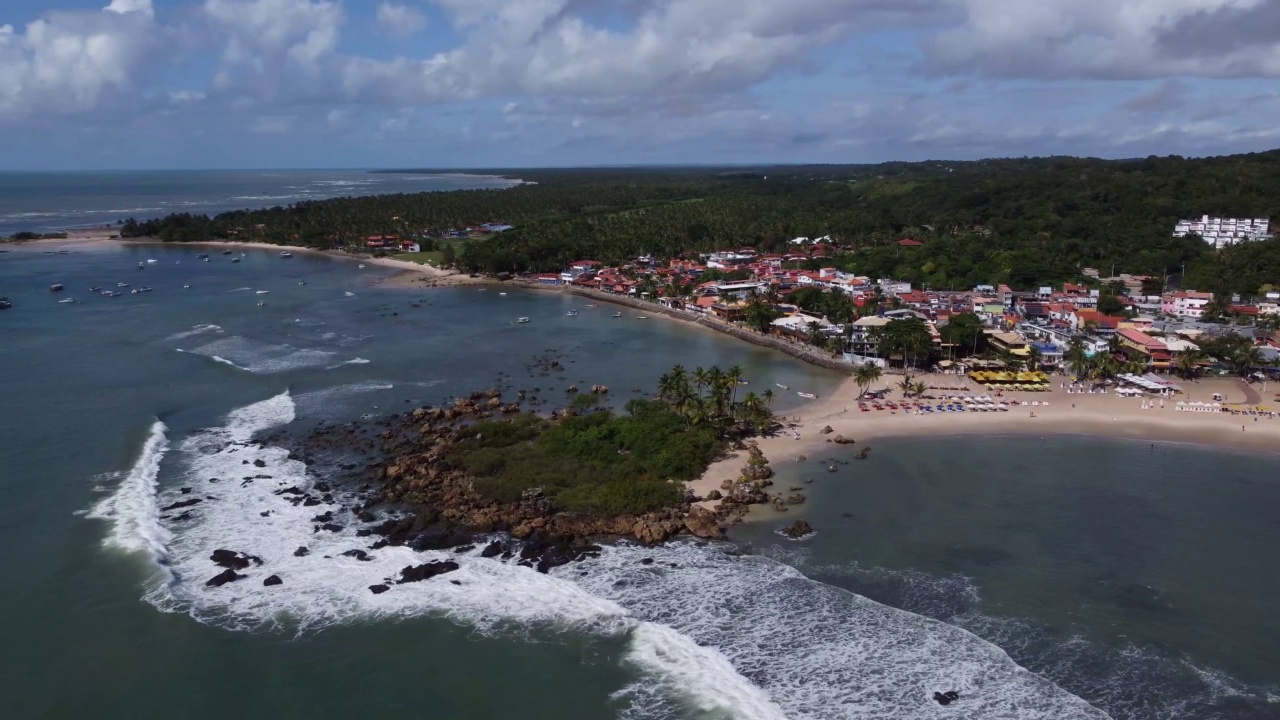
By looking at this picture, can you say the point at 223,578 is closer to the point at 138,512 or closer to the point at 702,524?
the point at 138,512

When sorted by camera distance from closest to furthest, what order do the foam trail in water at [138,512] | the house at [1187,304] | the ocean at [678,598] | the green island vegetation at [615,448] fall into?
the ocean at [678,598]
the foam trail in water at [138,512]
the green island vegetation at [615,448]
the house at [1187,304]

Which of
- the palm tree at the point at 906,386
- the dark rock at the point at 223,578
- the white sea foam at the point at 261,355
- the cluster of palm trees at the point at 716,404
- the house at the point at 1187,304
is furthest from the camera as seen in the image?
the house at the point at 1187,304

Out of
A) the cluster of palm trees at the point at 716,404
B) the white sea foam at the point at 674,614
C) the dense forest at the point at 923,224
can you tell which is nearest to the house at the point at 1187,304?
the dense forest at the point at 923,224

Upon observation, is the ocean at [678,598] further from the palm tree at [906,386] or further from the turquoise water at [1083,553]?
the palm tree at [906,386]

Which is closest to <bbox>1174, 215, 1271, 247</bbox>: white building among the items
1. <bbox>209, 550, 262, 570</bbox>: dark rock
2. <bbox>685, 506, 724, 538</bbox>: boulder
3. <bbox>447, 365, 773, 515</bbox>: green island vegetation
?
<bbox>447, 365, 773, 515</bbox>: green island vegetation

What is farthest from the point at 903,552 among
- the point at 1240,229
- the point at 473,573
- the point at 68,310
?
the point at 1240,229

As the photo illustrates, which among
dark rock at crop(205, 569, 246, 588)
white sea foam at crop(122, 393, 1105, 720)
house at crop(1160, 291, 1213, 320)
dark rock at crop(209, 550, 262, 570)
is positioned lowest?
white sea foam at crop(122, 393, 1105, 720)

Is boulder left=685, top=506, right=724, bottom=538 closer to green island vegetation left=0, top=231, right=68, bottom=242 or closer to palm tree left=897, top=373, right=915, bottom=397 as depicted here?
palm tree left=897, top=373, right=915, bottom=397
